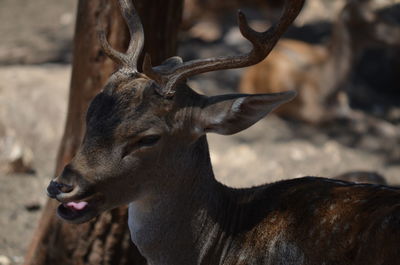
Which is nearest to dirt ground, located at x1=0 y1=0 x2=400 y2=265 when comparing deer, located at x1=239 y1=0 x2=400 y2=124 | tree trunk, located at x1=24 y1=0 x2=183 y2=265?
deer, located at x1=239 y1=0 x2=400 y2=124

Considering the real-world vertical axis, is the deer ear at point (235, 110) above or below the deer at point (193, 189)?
above

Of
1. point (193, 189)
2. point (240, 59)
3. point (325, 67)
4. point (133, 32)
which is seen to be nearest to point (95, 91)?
point (133, 32)

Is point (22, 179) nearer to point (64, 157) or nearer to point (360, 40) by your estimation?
point (64, 157)

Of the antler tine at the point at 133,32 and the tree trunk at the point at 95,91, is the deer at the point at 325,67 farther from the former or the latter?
the antler tine at the point at 133,32

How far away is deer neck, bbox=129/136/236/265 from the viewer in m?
3.23

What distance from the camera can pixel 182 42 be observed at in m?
10.6

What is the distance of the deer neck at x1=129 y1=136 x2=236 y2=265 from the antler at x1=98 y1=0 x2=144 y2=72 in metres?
0.50

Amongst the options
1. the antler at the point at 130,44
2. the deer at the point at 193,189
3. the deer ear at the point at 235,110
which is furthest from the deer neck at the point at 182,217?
the antler at the point at 130,44

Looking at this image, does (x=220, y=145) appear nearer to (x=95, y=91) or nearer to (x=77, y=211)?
(x=95, y=91)

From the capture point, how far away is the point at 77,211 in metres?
3.11

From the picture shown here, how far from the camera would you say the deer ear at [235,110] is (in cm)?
304

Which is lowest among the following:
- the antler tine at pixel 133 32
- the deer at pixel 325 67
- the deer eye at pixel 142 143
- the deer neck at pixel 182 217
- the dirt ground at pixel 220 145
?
the dirt ground at pixel 220 145

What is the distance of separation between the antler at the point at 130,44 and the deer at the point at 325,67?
538 cm

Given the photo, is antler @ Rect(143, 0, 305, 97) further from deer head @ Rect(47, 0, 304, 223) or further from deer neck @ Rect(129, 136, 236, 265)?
deer neck @ Rect(129, 136, 236, 265)
